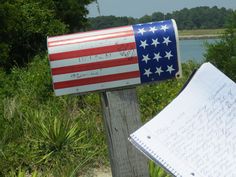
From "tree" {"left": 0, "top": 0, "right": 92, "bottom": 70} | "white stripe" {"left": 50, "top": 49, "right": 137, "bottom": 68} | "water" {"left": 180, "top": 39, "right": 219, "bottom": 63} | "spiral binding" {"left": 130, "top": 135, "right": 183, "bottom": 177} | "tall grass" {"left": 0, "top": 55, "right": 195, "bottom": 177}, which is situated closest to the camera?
"spiral binding" {"left": 130, "top": 135, "right": 183, "bottom": 177}

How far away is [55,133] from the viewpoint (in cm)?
618

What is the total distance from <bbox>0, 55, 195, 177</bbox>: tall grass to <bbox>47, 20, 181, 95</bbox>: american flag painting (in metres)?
2.65

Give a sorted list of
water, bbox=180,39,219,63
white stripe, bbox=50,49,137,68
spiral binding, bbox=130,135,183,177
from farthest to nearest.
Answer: water, bbox=180,39,219,63 < white stripe, bbox=50,49,137,68 < spiral binding, bbox=130,135,183,177

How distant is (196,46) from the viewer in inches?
490

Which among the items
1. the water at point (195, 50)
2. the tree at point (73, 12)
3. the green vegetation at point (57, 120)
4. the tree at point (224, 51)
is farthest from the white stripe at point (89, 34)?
the tree at point (73, 12)

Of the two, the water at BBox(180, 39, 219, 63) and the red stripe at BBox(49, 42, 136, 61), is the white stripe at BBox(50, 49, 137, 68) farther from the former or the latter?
the water at BBox(180, 39, 219, 63)

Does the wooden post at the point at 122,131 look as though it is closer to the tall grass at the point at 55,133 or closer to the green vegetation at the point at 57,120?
the green vegetation at the point at 57,120

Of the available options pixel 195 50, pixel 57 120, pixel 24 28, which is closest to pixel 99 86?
pixel 57 120

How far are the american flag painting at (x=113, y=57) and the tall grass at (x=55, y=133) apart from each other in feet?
8.68

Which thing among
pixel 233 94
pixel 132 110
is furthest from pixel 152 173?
pixel 233 94

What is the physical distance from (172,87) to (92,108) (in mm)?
1534

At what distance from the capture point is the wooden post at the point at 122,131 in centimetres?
270

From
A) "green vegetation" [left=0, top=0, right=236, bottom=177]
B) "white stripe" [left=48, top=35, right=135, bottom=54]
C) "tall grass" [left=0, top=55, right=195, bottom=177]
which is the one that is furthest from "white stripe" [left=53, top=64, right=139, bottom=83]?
"tall grass" [left=0, top=55, right=195, bottom=177]

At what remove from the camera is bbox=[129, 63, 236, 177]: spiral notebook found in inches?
83.3
